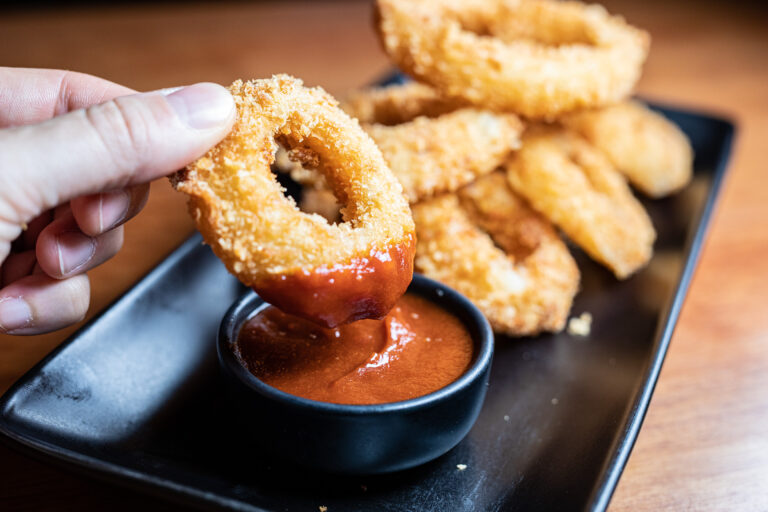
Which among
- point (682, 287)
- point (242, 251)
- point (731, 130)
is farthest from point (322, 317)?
point (731, 130)

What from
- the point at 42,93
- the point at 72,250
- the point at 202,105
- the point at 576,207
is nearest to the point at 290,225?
the point at 202,105

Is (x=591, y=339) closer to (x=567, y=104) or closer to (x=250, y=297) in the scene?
(x=567, y=104)

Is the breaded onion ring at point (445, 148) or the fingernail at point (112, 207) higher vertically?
the fingernail at point (112, 207)

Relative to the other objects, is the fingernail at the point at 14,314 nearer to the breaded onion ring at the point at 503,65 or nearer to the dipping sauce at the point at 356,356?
the dipping sauce at the point at 356,356

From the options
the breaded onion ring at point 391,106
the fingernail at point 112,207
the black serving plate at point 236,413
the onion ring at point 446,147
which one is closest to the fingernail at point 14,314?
the black serving plate at point 236,413

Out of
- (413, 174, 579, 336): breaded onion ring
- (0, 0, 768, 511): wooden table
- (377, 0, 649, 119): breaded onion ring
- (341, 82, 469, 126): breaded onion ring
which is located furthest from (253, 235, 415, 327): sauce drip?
(341, 82, 469, 126): breaded onion ring

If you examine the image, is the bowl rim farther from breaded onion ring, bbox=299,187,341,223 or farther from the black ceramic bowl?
breaded onion ring, bbox=299,187,341,223

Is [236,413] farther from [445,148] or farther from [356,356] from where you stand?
[445,148]
